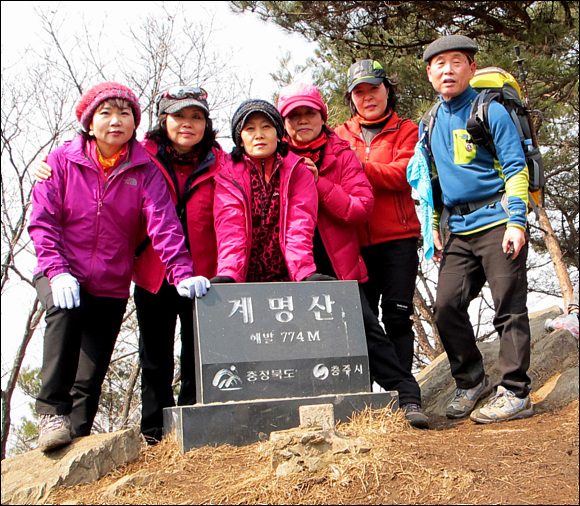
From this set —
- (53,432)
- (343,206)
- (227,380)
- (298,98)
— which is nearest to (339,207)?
(343,206)

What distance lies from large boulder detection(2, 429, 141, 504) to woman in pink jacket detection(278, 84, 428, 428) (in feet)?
5.19

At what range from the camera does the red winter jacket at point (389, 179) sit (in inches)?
173

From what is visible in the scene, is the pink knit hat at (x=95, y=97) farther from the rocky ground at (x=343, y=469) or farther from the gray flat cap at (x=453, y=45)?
the gray flat cap at (x=453, y=45)

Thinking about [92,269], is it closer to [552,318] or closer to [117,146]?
[117,146]

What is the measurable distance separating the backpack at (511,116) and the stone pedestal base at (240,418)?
73.1 inches

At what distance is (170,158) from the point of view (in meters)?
4.19

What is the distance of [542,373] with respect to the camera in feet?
16.5

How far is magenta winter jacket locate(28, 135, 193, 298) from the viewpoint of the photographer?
3.65 metres

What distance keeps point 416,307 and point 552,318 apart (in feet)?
21.0

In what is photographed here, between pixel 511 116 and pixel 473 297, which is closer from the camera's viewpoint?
pixel 511 116

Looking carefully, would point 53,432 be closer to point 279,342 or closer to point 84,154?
point 279,342

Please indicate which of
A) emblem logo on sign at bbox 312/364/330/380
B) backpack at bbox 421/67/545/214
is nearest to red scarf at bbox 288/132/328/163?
backpack at bbox 421/67/545/214

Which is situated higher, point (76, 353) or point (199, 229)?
point (199, 229)

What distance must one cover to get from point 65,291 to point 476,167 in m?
2.64
